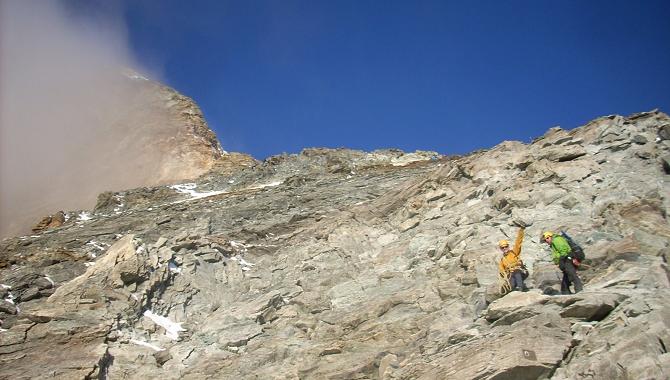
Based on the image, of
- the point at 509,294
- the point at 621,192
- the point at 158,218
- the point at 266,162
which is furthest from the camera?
the point at 266,162

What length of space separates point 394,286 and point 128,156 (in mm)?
57313

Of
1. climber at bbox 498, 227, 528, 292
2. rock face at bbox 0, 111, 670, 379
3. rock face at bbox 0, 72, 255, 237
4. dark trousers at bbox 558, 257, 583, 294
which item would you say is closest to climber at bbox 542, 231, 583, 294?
dark trousers at bbox 558, 257, 583, 294

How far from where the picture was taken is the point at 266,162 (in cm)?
4691

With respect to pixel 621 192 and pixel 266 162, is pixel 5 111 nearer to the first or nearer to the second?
pixel 266 162

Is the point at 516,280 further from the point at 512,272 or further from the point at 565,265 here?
the point at 565,265

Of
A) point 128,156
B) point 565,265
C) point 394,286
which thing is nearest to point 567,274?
point 565,265

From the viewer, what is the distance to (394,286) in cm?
1850

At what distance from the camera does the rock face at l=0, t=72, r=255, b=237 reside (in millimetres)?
62847

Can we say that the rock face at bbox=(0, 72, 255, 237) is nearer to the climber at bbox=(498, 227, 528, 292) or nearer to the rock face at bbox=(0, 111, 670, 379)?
the rock face at bbox=(0, 111, 670, 379)

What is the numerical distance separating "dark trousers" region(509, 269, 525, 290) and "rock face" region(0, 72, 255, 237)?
152ft

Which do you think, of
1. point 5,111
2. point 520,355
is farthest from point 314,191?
point 5,111

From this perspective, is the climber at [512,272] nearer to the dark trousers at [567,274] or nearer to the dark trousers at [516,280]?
the dark trousers at [516,280]

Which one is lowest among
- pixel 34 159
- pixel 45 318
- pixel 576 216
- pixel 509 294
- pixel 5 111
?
pixel 509 294

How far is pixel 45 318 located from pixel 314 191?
55.5 feet
